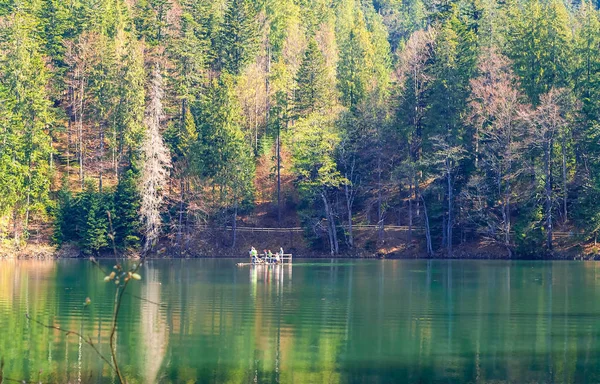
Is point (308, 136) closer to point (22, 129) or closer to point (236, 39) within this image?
point (236, 39)

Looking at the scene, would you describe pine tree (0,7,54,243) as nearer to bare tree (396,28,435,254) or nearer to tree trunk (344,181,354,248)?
tree trunk (344,181,354,248)

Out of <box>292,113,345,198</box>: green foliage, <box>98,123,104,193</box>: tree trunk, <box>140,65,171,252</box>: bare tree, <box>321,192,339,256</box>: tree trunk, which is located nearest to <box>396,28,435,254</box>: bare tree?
<box>292,113,345,198</box>: green foliage

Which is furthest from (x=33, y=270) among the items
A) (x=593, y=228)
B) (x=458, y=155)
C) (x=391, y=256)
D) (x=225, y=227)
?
(x=593, y=228)

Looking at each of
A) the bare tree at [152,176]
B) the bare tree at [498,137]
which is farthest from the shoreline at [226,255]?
the bare tree at [152,176]

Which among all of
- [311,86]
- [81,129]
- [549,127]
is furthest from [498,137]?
[81,129]

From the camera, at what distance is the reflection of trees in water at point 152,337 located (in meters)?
20.1

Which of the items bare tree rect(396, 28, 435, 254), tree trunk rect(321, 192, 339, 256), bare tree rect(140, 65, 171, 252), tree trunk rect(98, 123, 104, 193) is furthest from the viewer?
tree trunk rect(98, 123, 104, 193)

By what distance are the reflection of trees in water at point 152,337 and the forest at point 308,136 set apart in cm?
3363

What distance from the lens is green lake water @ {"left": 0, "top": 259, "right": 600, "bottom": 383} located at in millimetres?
19938

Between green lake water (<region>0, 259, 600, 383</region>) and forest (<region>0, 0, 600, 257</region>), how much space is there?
63.7ft

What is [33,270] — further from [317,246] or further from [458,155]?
[458,155]

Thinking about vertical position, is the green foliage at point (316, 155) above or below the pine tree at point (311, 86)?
below

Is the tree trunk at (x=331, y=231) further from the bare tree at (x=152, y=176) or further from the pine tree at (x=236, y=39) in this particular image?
the pine tree at (x=236, y=39)

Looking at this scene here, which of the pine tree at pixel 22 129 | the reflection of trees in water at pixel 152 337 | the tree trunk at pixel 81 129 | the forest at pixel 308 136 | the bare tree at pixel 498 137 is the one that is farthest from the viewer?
the tree trunk at pixel 81 129
